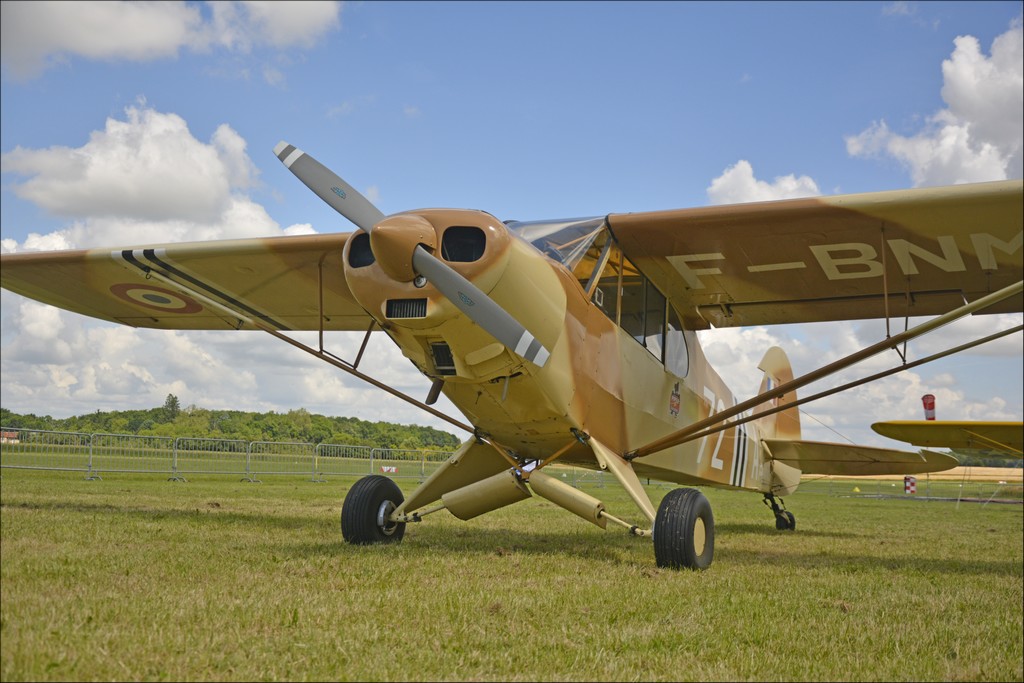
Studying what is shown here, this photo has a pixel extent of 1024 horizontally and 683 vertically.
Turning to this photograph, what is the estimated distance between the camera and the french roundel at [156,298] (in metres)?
9.38

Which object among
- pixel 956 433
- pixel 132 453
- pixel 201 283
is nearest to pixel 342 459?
pixel 132 453

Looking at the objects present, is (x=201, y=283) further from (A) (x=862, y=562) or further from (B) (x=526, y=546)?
(A) (x=862, y=562)

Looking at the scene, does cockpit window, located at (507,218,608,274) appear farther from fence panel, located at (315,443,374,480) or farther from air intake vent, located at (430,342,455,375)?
fence panel, located at (315,443,374,480)

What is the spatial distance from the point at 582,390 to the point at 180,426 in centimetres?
1797

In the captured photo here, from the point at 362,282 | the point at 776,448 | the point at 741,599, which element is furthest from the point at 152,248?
the point at 776,448

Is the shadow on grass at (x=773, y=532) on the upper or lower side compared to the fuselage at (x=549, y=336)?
lower

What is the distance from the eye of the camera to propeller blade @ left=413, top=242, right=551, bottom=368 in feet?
15.2

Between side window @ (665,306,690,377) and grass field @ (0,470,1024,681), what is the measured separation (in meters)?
1.91

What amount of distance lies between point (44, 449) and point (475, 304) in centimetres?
1562

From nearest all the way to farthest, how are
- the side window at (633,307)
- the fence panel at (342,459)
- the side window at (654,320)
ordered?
1. the side window at (633,307)
2. the side window at (654,320)
3. the fence panel at (342,459)

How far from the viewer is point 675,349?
8086mm

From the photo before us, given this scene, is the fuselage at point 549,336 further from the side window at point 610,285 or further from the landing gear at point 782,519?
the landing gear at point 782,519

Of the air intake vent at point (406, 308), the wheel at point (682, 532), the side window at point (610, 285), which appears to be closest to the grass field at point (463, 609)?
the wheel at point (682, 532)

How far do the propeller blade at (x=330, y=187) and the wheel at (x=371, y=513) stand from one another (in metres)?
2.63
